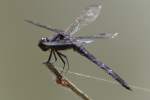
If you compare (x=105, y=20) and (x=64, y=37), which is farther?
(x=105, y=20)

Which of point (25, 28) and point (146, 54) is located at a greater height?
point (25, 28)

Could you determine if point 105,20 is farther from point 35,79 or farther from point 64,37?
point 64,37

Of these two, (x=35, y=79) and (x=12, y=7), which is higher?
(x=12, y=7)

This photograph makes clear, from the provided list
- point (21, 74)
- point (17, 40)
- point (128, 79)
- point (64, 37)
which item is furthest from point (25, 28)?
point (64, 37)

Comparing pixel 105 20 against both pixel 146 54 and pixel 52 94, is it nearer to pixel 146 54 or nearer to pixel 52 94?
pixel 146 54

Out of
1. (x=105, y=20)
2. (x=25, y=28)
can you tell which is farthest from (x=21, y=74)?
(x=105, y=20)

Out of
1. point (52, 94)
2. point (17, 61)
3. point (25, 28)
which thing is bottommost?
point (52, 94)
